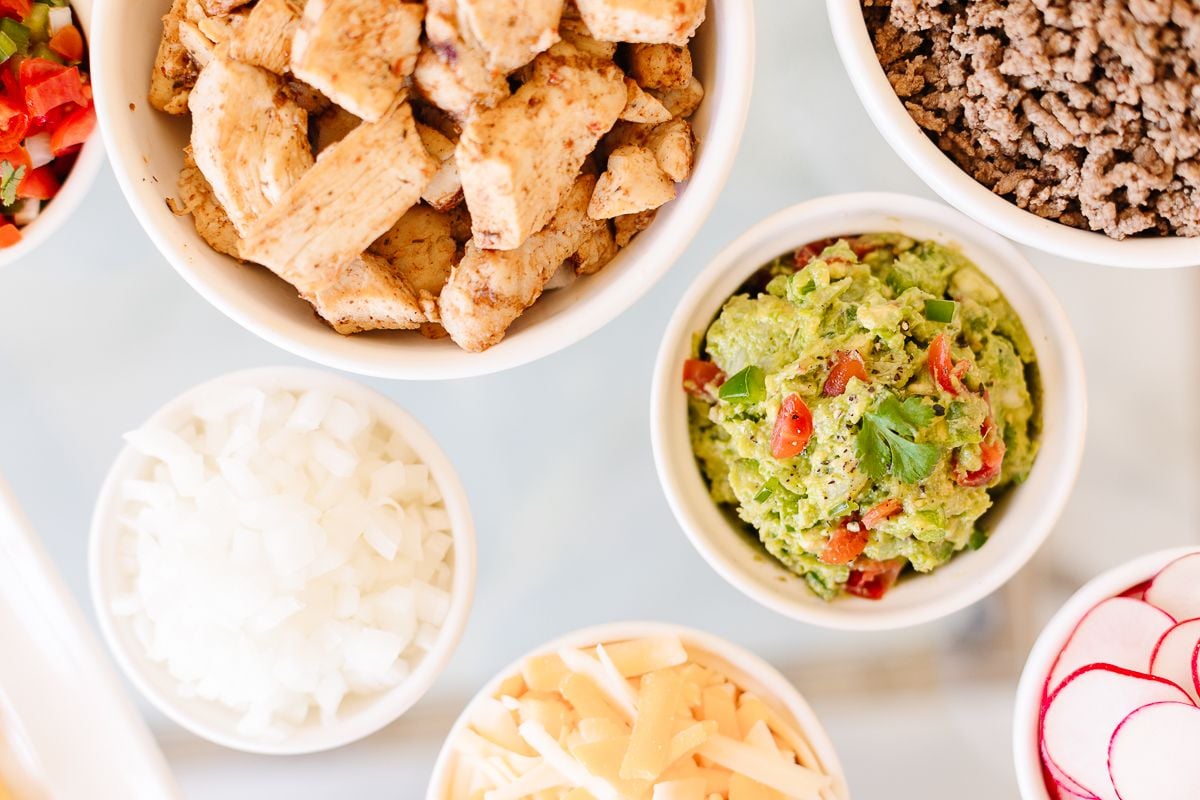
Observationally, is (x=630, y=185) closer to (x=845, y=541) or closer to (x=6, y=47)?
(x=845, y=541)

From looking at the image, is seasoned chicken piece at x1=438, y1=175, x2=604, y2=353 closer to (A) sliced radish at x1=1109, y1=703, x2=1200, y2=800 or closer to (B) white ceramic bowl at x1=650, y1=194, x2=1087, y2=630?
(B) white ceramic bowl at x1=650, y1=194, x2=1087, y2=630

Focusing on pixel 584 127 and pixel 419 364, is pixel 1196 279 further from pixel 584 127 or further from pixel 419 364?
pixel 419 364

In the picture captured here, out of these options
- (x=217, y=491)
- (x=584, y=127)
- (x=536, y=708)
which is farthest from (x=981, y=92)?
(x=217, y=491)

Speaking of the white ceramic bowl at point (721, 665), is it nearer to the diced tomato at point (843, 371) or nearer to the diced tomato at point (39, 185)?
the diced tomato at point (843, 371)

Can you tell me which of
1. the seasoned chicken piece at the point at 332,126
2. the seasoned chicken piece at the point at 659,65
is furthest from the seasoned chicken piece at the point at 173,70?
the seasoned chicken piece at the point at 659,65

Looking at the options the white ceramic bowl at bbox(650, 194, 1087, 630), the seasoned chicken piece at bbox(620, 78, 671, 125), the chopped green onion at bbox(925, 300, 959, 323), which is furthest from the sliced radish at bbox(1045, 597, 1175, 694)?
the seasoned chicken piece at bbox(620, 78, 671, 125)
